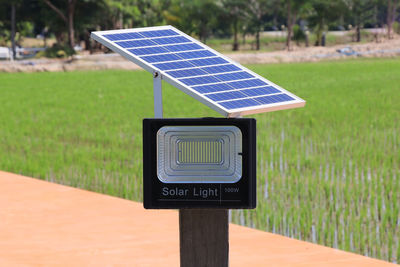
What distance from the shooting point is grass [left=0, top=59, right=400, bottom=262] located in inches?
265

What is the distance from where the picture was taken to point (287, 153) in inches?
429

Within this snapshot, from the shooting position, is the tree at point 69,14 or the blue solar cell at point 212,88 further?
the tree at point 69,14

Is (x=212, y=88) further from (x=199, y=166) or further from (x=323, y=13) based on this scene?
(x=323, y=13)

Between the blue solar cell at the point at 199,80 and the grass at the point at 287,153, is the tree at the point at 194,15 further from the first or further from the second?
the blue solar cell at the point at 199,80

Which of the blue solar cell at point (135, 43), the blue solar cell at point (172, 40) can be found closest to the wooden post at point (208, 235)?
the blue solar cell at point (135, 43)

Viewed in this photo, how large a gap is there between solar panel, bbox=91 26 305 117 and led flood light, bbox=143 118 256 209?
0.13 meters

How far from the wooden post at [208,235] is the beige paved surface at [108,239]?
162cm

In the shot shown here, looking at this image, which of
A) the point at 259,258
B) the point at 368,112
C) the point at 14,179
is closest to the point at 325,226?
the point at 259,258

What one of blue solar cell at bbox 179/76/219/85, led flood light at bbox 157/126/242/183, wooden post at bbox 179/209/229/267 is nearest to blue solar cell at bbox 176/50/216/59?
blue solar cell at bbox 179/76/219/85

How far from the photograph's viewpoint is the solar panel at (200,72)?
364 centimetres

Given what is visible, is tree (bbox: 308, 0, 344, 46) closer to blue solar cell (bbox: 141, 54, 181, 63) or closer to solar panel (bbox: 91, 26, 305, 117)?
solar panel (bbox: 91, 26, 305, 117)

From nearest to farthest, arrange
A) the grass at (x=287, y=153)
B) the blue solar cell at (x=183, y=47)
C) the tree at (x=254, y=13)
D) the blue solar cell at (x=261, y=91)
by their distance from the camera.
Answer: the blue solar cell at (x=261, y=91) → the blue solar cell at (x=183, y=47) → the grass at (x=287, y=153) → the tree at (x=254, y=13)

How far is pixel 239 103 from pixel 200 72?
333mm

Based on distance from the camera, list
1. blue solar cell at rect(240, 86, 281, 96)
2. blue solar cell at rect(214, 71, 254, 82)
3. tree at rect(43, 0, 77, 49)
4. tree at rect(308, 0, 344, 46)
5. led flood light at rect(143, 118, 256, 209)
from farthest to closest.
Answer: tree at rect(308, 0, 344, 46)
tree at rect(43, 0, 77, 49)
blue solar cell at rect(214, 71, 254, 82)
blue solar cell at rect(240, 86, 281, 96)
led flood light at rect(143, 118, 256, 209)
